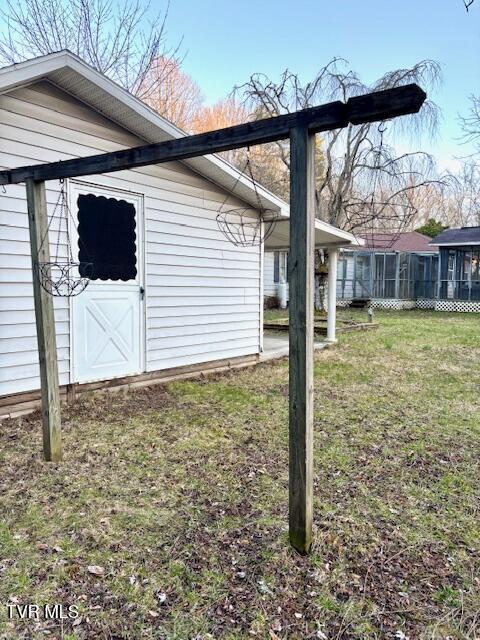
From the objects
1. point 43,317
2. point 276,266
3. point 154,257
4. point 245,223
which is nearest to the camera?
point 43,317

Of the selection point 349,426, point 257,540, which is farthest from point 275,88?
point 257,540

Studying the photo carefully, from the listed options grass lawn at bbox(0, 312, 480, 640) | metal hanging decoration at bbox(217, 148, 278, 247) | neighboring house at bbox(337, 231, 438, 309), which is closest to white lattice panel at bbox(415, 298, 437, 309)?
neighboring house at bbox(337, 231, 438, 309)

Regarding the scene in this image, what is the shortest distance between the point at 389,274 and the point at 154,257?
15.4 m

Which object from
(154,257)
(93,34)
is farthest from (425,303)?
(154,257)

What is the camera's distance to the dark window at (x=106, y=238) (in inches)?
182

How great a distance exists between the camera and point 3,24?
9617mm

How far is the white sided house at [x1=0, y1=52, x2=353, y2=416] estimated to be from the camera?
4031 mm

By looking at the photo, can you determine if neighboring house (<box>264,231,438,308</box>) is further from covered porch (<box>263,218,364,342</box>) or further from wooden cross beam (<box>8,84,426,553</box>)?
wooden cross beam (<box>8,84,426,553</box>)

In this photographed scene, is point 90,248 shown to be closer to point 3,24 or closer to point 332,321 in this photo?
point 332,321

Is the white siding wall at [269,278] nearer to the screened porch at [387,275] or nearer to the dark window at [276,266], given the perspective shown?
the dark window at [276,266]

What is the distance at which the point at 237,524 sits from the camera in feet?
8.18

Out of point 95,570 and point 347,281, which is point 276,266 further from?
point 95,570

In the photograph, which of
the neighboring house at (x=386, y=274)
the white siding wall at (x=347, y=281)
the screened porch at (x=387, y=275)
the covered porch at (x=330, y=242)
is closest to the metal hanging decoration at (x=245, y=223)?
the covered porch at (x=330, y=242)

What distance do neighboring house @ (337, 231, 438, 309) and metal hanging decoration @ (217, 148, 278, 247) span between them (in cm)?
1207
